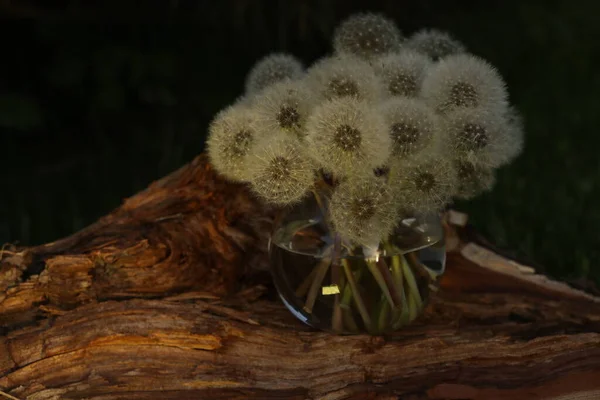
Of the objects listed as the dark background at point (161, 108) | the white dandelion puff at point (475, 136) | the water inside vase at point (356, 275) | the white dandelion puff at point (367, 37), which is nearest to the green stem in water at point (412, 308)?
the water inside vase at point (356, 275)

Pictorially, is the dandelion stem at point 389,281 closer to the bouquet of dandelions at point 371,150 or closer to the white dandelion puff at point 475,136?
the bouquet of dandelions at point 371,150

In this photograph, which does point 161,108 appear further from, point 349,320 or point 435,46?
point 349,320

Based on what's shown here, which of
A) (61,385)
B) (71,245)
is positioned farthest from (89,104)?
(61,385)

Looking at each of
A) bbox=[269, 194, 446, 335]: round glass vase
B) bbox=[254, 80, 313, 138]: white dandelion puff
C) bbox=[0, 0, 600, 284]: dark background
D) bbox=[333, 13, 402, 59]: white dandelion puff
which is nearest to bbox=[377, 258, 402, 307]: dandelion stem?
bbox=[269, 194, 446, 335]: round glass vase

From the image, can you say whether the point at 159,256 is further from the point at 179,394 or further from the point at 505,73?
the point at 505,73

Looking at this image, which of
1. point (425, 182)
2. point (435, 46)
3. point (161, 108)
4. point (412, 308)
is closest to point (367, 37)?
point (435, 46)

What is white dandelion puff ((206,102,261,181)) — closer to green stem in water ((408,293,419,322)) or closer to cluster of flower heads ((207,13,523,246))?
cluster of flower heads ((207,13,523,246))
